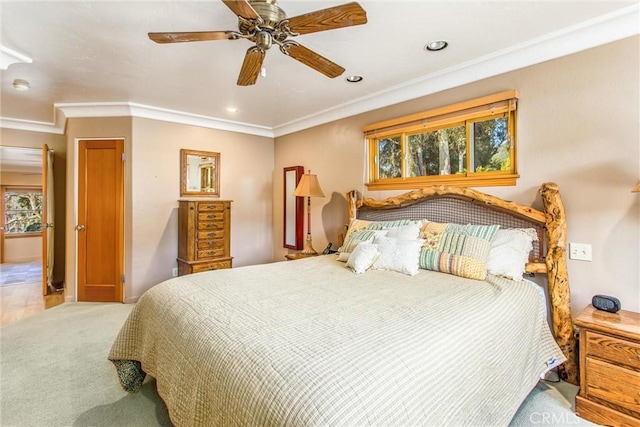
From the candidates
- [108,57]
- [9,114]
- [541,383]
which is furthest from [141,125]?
[541,383]

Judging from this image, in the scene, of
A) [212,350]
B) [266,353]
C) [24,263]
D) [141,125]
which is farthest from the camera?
[24,263]

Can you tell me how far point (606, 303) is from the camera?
1851 mm

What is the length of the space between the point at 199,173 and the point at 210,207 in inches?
28.2

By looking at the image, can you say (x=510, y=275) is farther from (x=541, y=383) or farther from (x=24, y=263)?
(x=24, y=263)

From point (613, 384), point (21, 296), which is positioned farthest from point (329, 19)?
point (21, 296)

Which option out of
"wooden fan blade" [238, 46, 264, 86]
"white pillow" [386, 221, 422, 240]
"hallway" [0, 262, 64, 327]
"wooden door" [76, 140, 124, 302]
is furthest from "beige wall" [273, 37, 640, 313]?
"hallway" [0, 262, 64, 327]

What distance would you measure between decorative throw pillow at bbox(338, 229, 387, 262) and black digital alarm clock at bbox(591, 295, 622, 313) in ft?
4.78

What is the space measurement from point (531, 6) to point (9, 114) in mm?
5892

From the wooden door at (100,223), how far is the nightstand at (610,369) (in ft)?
15.0

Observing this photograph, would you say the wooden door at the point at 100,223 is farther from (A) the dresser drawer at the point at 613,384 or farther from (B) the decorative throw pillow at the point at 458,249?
(A) the dresser drawer at the point at 613,384

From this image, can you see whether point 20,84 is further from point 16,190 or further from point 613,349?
point 16,190

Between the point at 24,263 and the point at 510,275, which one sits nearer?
the point at 510,275

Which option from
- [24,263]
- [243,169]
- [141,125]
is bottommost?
[24,263]

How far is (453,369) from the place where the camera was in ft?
3.73
